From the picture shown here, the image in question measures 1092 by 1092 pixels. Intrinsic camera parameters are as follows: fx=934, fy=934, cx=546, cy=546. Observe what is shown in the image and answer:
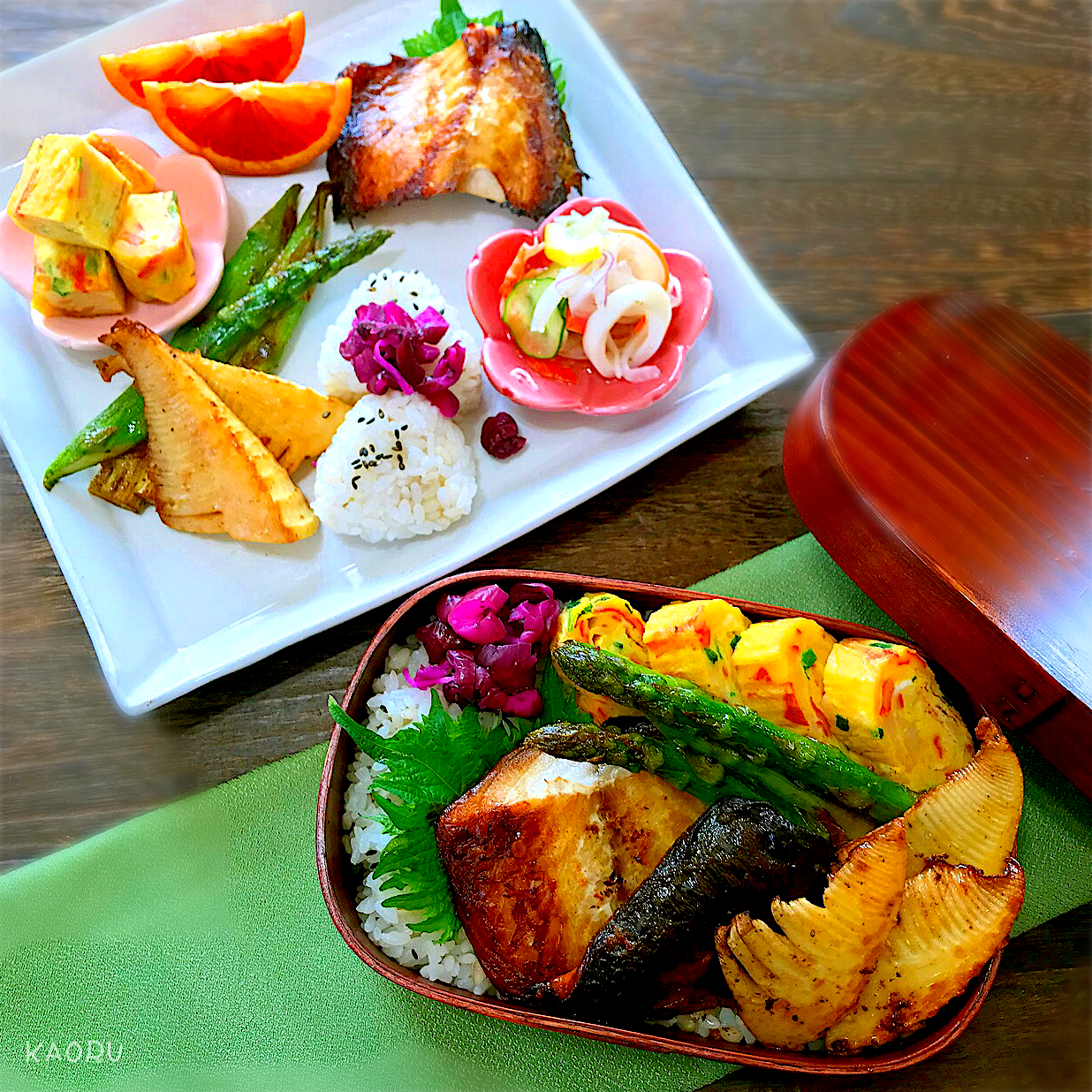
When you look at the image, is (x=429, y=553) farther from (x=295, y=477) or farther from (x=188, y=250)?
(x=188, y=250)

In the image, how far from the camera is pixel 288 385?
3047 mm

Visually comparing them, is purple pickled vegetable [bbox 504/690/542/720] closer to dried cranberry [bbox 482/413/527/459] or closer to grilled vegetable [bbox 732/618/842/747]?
grilled vegetable [bbox 732/618/842/747]

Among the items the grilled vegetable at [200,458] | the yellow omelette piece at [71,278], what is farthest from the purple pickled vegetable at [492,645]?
the yellow omelette piece at [71,278]

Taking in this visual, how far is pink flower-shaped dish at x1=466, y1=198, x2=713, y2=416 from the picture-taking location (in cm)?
304

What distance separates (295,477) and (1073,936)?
9.43 feet

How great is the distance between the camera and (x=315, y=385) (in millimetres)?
3225

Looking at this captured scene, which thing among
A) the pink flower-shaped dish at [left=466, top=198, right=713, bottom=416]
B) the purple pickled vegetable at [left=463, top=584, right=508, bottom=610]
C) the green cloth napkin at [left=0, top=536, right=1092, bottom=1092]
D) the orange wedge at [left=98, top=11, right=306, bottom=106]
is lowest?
the green cloth napkin at [left=0, top=536, right=1092, bottom=1092]

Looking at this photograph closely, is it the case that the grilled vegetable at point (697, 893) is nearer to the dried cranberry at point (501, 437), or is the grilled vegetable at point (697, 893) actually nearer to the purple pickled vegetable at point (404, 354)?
the dried cranberry at point (501, 437)

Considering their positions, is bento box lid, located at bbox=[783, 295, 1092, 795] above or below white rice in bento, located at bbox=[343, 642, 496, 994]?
above

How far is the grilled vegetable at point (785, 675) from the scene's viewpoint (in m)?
2.48

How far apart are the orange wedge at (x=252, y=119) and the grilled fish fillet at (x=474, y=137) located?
0.30ft

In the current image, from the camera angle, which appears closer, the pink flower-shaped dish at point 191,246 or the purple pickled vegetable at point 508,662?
the purple pickled vegetable at point 508,662

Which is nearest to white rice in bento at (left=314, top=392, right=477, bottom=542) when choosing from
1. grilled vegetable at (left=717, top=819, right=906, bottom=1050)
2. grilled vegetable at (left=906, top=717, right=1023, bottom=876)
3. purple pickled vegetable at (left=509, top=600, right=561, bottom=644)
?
purple pickled vegetable at (left=509, top=600, right=561, bottom=644)

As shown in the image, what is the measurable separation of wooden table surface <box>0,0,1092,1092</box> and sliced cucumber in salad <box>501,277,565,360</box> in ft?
1.82
